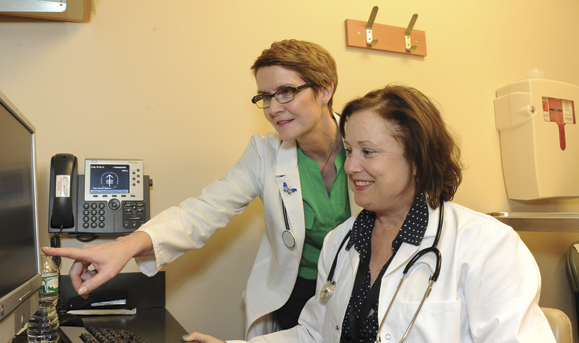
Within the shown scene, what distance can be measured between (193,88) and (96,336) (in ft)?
3.92

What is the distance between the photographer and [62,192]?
Result: 1693mm

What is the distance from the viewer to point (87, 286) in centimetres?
109

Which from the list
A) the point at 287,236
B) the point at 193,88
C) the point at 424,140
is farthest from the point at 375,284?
the point at 193,88

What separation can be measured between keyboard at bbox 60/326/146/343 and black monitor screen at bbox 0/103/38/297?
0.61 feet

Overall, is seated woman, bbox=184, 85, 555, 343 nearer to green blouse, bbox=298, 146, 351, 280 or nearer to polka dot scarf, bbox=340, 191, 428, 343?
polka dot scarf, bbox=340, 191, 428, 343

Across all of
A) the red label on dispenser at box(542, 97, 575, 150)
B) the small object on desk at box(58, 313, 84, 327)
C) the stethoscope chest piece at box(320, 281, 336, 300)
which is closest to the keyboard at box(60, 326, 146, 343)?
the small object on desk at box(58, 313, 84, 327)

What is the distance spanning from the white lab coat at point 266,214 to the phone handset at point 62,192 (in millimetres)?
423

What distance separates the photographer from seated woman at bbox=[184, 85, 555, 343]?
1.04 metres

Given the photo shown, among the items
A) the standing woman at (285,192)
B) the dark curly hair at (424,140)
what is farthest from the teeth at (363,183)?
the standing woman at (285,192)

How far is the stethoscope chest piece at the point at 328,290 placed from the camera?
1314mm

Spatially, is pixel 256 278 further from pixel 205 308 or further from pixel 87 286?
pixel 87 286

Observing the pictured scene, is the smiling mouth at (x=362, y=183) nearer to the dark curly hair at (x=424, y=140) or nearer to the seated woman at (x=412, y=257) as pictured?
the seated woman at (x=412, y=257)

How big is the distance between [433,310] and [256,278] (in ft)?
2.88

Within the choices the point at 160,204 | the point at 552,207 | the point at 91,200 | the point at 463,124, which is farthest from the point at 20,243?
the point at 552,207
